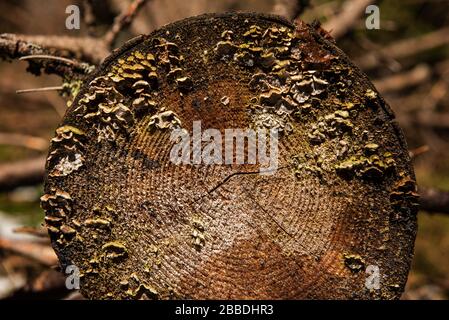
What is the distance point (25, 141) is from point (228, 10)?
152cm

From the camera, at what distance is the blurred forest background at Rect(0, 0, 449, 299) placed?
64.2 inches

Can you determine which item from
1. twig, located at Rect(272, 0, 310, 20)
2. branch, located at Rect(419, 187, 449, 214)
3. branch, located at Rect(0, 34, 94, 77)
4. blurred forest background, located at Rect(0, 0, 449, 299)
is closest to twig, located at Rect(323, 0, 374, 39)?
blurred forest background, located at Rect(0, 0, 449, 299)

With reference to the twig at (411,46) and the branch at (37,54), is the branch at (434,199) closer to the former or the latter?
the branch at (37,54)

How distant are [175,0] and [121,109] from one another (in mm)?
1484

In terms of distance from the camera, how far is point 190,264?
1.08 m

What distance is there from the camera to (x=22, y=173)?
85.9 inches

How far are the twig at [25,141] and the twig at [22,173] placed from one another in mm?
371

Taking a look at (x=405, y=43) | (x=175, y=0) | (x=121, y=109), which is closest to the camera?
A: (x=121, y=109)

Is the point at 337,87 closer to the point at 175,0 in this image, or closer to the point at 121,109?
the point at 121,109

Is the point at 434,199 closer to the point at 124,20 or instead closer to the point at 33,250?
the point at 124,20

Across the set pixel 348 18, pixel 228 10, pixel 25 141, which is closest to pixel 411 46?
pixel 348 18

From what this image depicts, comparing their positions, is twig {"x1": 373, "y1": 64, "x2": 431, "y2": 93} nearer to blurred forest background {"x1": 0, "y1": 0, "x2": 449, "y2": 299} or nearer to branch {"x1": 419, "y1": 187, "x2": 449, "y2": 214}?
blurred forest background {"x1": 0, "y1": 0, "x2": 449, "y2": 299}

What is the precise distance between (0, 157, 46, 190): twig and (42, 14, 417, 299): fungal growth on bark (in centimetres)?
120
